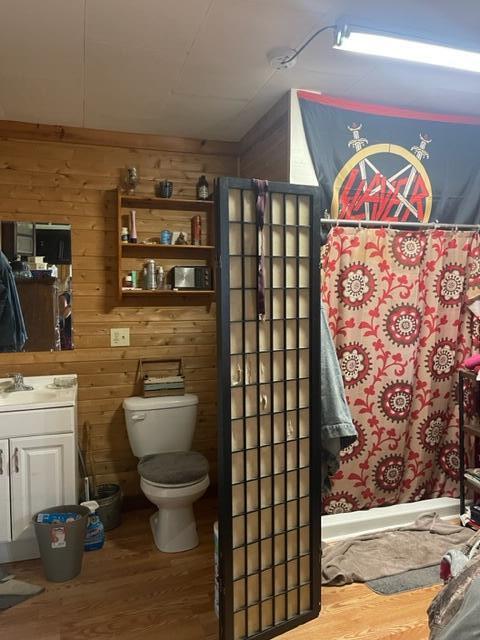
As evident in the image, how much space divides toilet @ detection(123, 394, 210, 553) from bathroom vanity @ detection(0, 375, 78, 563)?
1.44 ft

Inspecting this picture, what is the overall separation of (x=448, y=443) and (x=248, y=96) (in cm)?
234

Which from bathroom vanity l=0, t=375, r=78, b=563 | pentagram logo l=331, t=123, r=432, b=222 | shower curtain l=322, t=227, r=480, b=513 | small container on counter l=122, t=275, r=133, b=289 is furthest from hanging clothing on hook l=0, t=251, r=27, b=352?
pentagram logo l=331, t=123, r=432, b=222

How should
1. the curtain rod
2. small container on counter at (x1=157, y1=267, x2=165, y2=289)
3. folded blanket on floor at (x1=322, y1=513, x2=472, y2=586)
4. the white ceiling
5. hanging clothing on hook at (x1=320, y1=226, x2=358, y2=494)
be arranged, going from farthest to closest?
small container on counter at (x1=157, y1=267, x2=165, y2=289) < the curtain rod < folded blanket on floor at (x1=322, y1=513, x2=472, y2=586) < hanging clothing on hook at (x1=320, y1=226, x2=358, y2=494) < the white ceiling

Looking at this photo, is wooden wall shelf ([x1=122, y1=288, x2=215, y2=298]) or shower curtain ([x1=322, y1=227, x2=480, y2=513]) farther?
wooden wall shelf ([x1=122, y1=288, x2=215, y2=298])

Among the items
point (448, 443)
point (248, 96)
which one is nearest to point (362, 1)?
point (248, 96)

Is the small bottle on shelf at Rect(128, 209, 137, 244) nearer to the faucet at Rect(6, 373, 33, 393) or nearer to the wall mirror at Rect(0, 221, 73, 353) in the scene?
the wall mirror at Rect(0, 221, 73, 353)

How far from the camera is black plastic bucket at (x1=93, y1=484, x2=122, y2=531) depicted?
9.90 ft

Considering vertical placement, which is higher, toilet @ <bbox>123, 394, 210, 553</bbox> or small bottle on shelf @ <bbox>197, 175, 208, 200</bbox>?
small bottle on shelf @ <bbox>197, 175, 208, 200</bbox>

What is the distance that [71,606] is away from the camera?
2289 mm

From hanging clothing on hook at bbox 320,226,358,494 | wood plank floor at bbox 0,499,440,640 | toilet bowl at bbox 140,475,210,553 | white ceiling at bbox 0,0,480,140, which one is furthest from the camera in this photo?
toilet bowl at bbox 140,475,210,553

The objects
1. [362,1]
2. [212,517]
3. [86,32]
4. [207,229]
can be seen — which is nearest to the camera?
[362,1]

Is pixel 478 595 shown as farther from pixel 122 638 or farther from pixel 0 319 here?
pixel 0 319

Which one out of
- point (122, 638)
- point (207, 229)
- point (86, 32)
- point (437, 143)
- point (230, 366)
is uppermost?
point (86, 32)

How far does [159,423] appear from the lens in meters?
3.15
